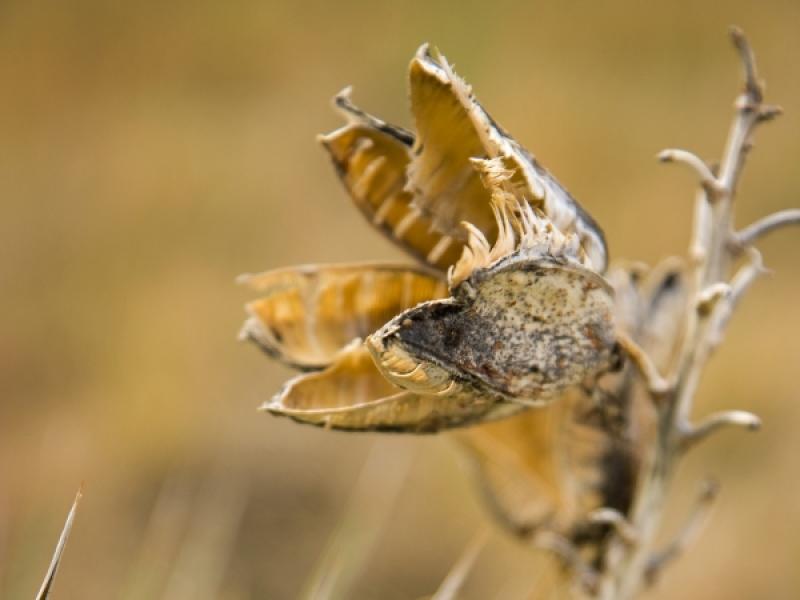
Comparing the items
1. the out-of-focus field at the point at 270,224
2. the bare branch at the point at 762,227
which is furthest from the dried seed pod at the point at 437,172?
the out-of-focus field at the point at 270,224

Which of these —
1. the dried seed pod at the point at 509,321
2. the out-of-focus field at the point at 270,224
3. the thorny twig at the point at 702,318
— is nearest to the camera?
the dried seed pod at the point at 509,321

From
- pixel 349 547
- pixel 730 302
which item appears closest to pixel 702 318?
pixel 730 302

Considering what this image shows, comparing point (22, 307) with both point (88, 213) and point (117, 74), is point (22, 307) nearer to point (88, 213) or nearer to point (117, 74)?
point (88, 213)

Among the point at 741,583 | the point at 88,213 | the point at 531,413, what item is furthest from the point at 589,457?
the point at 88,213

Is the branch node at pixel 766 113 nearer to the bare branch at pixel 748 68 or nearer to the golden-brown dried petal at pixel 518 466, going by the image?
the bare branch at pixel 748 68

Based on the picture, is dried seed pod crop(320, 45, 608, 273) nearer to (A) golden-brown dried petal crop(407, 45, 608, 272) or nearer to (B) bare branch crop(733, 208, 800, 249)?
(A) golden-brown dried petal crop(407, 45, 608, 272)

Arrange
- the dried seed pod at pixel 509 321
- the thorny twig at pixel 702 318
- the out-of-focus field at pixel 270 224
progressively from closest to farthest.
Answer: the dried seed pod at pixel 509 321
the thorny twig at pixel 702 318
the out-of-focus field at pixel 270 224

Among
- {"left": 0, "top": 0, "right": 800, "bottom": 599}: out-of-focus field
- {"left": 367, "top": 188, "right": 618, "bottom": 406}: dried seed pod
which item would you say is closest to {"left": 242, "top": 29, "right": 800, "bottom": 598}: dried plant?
{"left": 367, "top": 188, "right": 618, "bottom": 406}: dried seed pod
